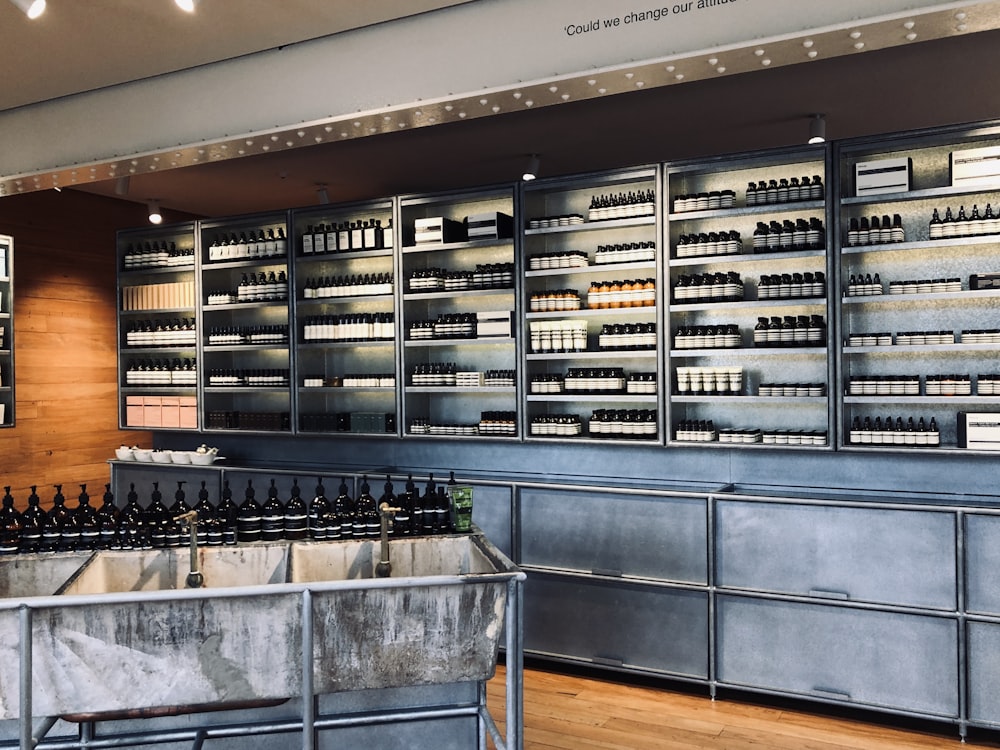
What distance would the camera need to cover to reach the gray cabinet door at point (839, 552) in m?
3.80

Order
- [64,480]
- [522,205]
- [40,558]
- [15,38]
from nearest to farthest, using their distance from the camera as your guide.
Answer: [40,558] → [15,38] → [522,205] → [64,480]

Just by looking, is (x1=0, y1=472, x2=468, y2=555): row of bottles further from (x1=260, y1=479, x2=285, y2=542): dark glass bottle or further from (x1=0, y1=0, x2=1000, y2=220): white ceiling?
(x1=0, y1=0, x2=1000, y2=220): white ceiling

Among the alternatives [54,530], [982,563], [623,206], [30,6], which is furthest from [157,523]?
[982,563]

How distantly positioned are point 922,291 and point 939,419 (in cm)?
70

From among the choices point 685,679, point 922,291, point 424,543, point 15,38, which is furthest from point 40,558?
point 922,291

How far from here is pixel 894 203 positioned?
4414 mm

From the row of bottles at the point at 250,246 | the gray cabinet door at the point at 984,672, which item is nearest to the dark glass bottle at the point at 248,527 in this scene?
the row of bottles at the point at 250,246

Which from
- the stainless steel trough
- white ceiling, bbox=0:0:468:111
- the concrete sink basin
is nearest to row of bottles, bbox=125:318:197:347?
white ceiling, bbox=0:0:468:111

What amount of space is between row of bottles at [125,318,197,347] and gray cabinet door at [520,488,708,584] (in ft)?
10.5

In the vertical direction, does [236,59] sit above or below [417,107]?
above

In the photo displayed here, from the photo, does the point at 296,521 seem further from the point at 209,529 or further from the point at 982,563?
the point at 982,563

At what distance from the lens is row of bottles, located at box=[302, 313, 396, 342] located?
569 cm

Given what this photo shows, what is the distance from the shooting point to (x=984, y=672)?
3.69m

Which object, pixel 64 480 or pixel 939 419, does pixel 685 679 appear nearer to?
pixel 939 419
